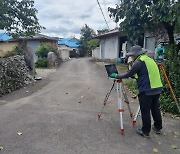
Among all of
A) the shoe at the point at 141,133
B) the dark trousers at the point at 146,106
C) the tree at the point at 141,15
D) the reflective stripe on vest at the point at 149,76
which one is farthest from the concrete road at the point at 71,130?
the tree at the point at 141,15

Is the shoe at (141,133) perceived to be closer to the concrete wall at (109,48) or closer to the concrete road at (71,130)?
the concrete road at (71,130)

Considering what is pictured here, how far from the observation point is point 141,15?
868 centimetres

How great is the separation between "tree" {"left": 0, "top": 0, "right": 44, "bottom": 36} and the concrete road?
414 cm

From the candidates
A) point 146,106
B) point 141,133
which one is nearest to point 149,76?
point 146,106

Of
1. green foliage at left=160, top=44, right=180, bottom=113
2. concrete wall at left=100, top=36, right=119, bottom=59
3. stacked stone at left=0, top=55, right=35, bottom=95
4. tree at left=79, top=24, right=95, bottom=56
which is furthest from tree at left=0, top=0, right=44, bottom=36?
tree at left=79, top=24, right=95, bottom=56

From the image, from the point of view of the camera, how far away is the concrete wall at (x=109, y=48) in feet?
73.6

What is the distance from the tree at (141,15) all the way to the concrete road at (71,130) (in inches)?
121

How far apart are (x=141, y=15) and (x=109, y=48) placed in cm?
1542

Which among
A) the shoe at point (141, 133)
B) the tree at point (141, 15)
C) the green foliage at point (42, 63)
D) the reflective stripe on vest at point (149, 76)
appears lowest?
the shoe at point (141, 133)

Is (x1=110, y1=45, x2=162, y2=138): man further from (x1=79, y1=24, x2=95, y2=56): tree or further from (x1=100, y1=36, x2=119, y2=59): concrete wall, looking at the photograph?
(x1=79, y1=24, x2=95, y2=56): tree

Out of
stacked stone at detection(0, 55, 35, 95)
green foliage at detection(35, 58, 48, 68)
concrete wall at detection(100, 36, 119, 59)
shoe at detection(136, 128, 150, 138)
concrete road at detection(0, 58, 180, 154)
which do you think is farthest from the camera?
concrete wall at detection(100, 36, 119, 59)

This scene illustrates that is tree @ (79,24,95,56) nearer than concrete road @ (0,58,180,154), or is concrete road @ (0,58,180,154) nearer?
concrete road @ (0,58,180,154)

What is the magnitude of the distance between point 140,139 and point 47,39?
25.6m

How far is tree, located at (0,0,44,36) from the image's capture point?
9663 mm
